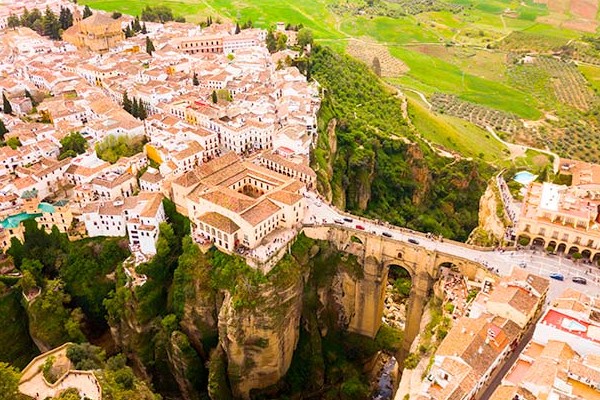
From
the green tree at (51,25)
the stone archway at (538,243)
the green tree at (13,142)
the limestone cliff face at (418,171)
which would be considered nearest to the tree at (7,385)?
the green tree at (13,142)

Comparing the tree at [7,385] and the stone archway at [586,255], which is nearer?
the tree at [7,385]

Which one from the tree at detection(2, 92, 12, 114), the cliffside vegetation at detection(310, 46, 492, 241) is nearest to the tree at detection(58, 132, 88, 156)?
the tree at detection(2, 92, 12, 114)

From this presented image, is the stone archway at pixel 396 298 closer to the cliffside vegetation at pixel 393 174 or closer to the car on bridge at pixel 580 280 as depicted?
the cliffside vegetation at pixel 393 174

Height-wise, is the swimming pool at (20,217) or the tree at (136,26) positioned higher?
the tree at (136,26)

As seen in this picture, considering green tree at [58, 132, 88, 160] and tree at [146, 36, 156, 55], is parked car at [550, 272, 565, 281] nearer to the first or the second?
green tree at [58, 132, 88, 160]

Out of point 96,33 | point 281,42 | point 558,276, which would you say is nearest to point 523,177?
point 558,276

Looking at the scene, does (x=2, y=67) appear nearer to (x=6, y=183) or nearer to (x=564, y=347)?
(x=6, y=183)
